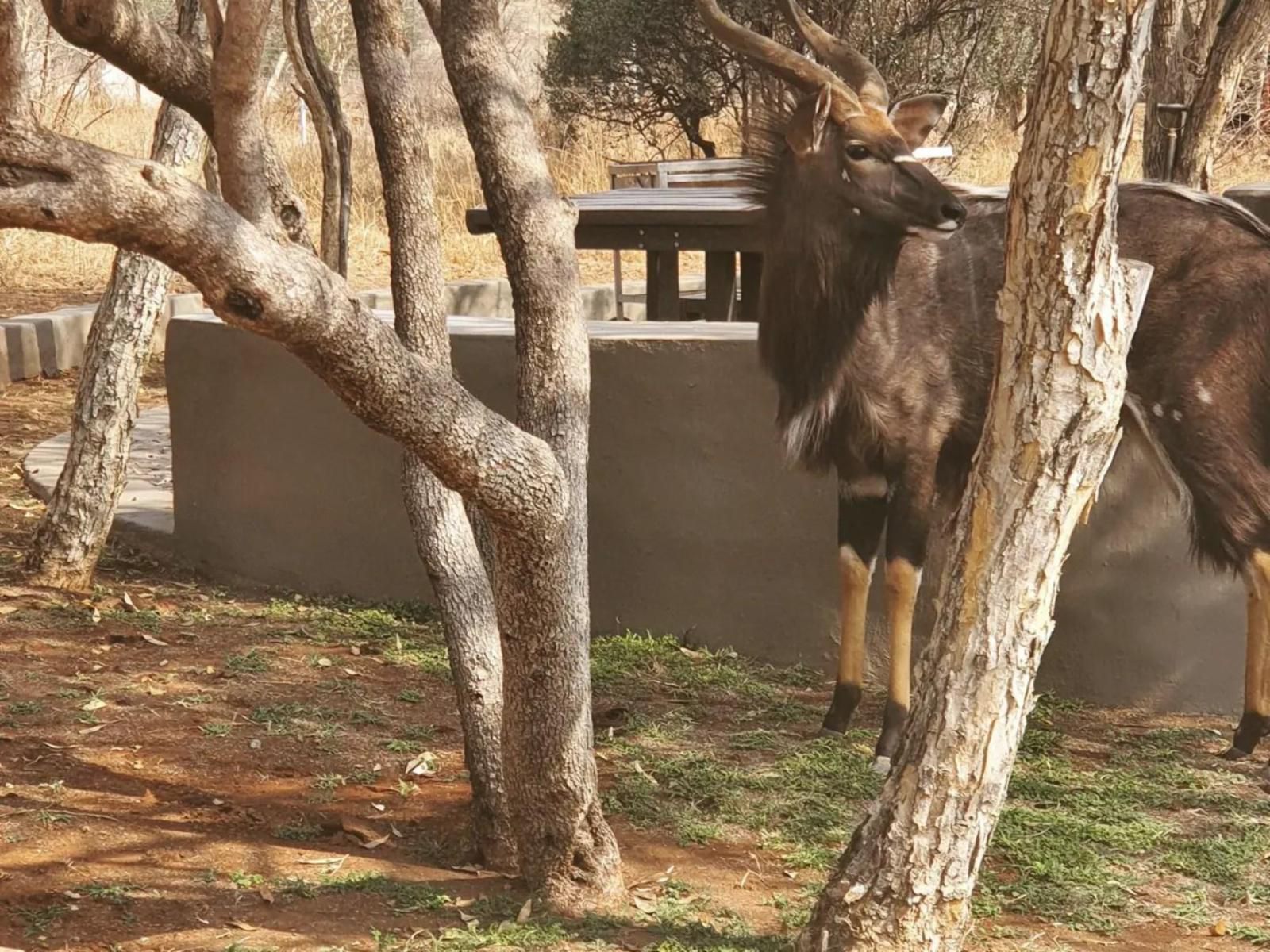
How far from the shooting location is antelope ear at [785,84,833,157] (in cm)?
514

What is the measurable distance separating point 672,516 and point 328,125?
2019 millimetres

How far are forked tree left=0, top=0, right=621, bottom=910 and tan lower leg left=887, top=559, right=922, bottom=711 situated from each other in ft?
4.72

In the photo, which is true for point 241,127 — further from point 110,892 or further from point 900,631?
→ point 900,631

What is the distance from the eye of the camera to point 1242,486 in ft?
17.1

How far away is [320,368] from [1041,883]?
233 cm

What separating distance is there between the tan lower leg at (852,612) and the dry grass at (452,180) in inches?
269

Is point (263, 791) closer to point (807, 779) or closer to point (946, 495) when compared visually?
point (807, 779)

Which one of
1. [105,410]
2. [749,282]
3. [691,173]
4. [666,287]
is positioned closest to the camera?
[105,410]

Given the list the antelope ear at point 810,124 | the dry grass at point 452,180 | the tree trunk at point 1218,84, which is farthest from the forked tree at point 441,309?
the dry grass at point 452,180

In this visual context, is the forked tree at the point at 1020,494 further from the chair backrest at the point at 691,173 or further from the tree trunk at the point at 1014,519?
the chair backrest at the point at 691,173

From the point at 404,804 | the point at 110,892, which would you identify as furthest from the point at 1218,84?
the point at 110,892

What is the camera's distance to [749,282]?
910 centimetres

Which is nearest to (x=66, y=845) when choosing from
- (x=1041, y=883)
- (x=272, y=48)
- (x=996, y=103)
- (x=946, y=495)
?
(x=1041, y=883)

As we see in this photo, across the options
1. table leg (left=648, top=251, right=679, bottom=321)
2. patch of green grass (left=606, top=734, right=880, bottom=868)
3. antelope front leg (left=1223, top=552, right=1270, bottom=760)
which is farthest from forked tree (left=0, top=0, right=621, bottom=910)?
table leg (left=648, top=251, right=679, bottom=321)
